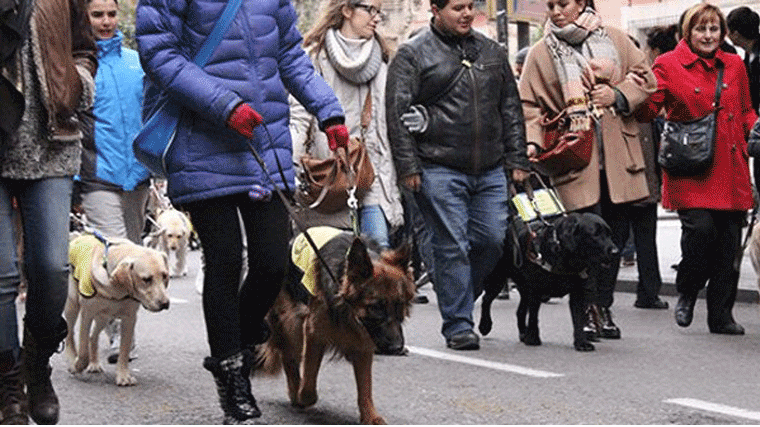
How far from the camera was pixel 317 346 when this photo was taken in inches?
272

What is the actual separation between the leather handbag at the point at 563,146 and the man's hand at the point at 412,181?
91 centimetres

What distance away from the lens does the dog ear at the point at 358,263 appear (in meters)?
6.38

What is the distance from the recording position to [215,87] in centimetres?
654

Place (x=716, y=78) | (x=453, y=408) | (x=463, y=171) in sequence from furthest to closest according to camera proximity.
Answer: (x=716, y=78) → (x=463, y=171) → (x=453, y=408)

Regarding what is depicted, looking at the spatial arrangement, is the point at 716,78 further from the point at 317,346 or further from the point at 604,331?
the point at 317,346

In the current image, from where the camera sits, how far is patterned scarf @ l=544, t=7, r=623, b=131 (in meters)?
10.2

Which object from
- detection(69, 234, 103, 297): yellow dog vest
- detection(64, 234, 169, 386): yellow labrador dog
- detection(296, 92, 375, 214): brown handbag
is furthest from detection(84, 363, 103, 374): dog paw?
detection(296, 92, 375, 214): brown handbag

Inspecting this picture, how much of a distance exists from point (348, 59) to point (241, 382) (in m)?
3.62

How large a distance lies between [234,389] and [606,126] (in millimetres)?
4369

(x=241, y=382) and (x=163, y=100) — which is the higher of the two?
(x=163, y=100)

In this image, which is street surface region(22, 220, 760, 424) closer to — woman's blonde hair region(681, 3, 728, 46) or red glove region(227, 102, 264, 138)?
red glove region(227, 102, 264, 138)

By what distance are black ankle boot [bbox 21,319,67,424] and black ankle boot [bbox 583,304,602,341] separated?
13.8 feet

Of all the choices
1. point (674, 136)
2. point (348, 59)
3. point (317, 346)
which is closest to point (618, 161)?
point (674, 136)

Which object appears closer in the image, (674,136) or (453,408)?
(453,408)
